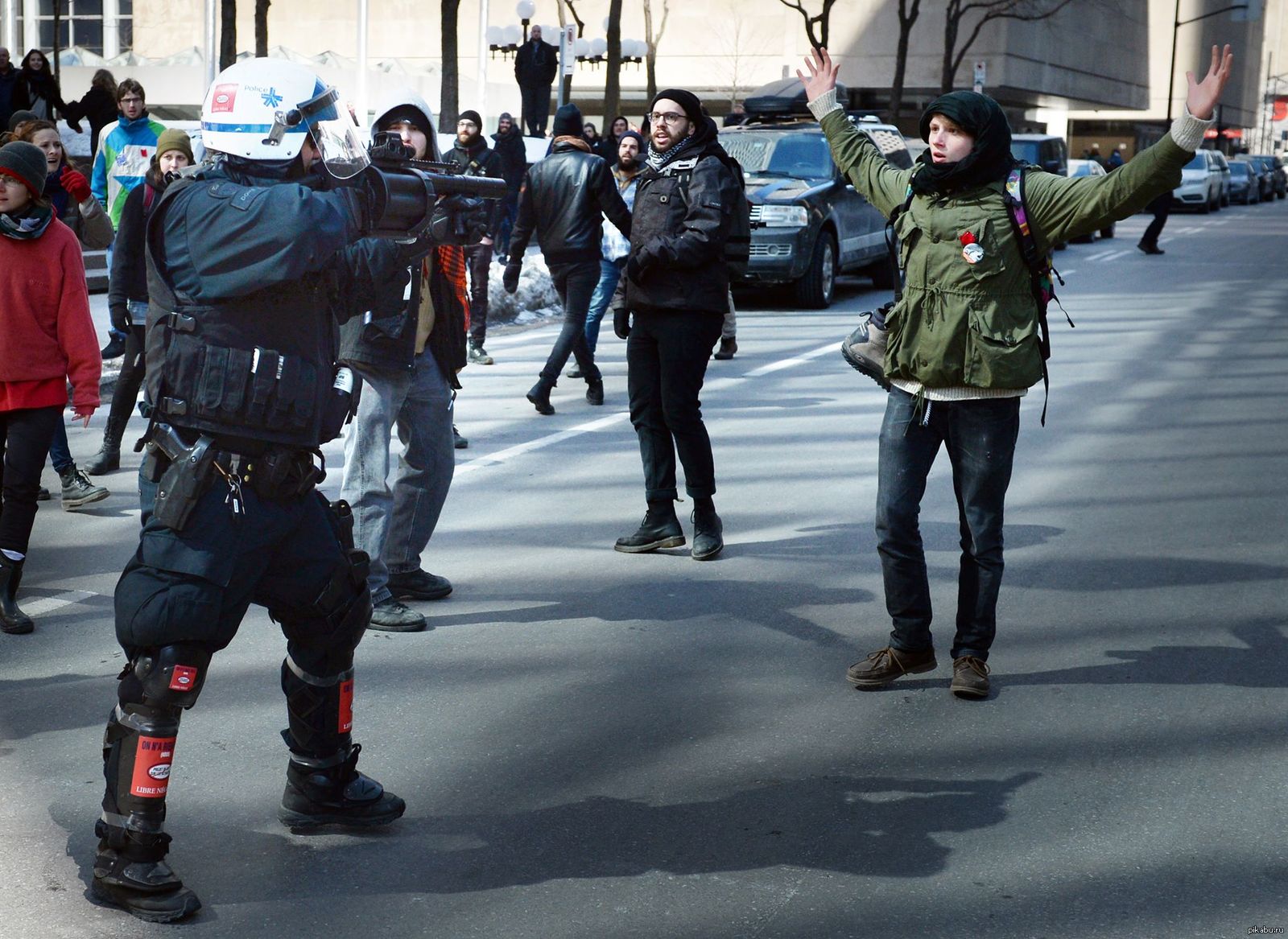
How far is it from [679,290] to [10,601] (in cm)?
284

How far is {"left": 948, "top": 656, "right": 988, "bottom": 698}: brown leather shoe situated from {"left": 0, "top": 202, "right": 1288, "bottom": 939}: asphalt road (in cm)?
4

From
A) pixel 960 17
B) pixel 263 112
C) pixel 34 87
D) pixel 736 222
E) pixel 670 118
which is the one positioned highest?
pixel 960 17

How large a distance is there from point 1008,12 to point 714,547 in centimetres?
5074

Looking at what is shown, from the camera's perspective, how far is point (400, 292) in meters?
4.14

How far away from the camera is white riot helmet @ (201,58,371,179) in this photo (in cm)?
355

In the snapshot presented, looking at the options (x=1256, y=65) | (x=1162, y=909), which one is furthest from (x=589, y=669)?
(x=1256, y=65)

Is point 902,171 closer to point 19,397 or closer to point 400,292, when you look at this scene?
point 400,292

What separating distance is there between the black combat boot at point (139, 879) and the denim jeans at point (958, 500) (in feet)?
8.26

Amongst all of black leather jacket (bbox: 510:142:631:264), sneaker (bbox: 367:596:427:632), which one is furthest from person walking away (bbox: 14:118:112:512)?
black leather jacket (bbox: 510:142:631:264)

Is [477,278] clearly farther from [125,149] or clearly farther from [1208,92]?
[1208,92]

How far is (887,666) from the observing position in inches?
206

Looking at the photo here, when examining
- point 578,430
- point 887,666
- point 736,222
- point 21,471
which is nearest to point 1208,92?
point 887,666

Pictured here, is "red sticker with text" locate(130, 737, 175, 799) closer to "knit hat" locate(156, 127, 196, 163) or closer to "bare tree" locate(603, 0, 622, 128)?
"knit hat" locate(156, 127, 196, 163)

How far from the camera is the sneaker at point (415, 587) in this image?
614 cm
